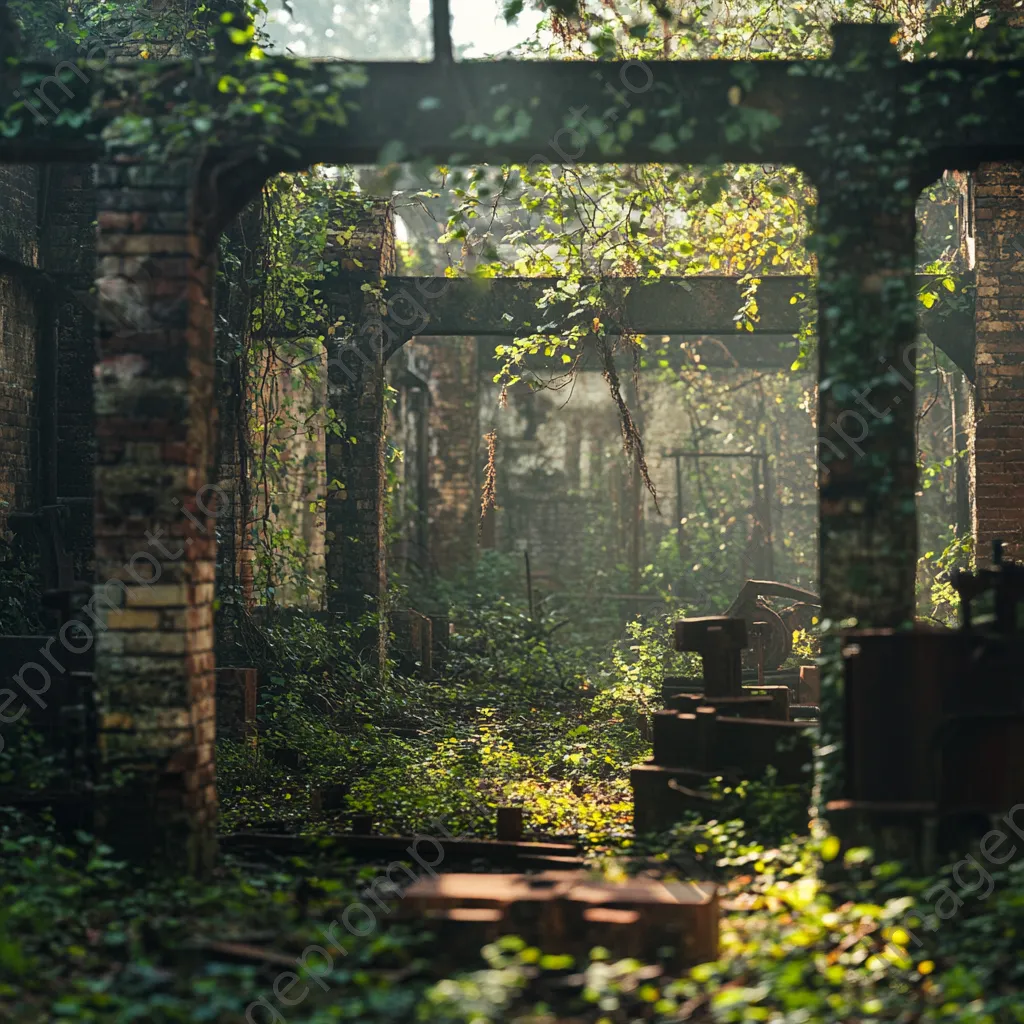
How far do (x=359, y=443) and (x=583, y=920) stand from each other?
7853 mm

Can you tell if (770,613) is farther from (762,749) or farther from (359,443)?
(762,749)

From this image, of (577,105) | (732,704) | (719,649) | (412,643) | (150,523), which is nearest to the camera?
(150,523)

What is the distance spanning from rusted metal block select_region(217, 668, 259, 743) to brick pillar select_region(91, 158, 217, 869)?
3386 mm

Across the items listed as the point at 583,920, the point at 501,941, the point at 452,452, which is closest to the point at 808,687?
the point at 583,920

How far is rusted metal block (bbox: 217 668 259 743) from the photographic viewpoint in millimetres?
8969

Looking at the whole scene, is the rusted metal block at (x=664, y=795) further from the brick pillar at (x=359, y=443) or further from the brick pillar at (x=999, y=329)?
the brick pillar at (x=359, y=443)

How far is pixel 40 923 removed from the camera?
4711mm

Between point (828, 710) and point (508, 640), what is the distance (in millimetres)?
9842

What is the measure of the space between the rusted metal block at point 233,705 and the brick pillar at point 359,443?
2872 millimetres

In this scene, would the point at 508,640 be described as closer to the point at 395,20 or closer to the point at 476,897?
the point at 476,897

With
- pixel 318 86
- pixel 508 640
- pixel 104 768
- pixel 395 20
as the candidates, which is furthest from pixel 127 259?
pixel 395 20

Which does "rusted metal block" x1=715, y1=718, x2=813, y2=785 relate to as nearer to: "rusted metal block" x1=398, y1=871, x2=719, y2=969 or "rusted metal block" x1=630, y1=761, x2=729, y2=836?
"rusted metal block" x1=630, y1=761, x2=729, y2=836

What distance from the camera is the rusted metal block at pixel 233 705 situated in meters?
8.97

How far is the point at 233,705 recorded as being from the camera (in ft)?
29.5
